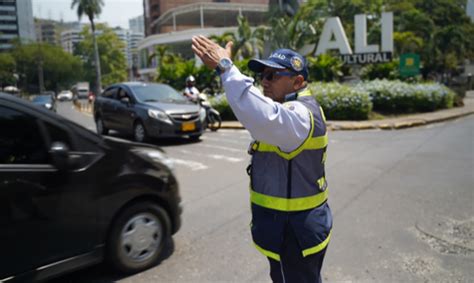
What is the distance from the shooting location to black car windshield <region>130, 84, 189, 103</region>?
11.4 meters

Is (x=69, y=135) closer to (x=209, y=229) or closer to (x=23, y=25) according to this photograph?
(x=209, y=229)

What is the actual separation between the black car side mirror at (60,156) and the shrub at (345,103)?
12978 millimetres

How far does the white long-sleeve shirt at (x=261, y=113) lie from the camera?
177 centimetres

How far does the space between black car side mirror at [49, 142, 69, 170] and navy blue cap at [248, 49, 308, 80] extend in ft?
5.52

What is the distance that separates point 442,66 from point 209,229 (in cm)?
4929

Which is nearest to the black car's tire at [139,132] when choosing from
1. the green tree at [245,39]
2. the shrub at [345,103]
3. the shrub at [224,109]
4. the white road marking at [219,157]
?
the white road marking at [219,157]

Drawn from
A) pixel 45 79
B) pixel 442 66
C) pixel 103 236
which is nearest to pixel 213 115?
pixel 103 236

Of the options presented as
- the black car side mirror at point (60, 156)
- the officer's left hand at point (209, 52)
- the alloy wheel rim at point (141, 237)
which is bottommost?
the alloy wheel rim at point (141, 237)

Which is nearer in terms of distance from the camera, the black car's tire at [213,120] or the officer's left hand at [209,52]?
the officer's left hand at [209,52]

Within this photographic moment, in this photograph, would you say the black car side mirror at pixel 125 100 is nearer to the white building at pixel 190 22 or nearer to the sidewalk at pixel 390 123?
the sidewalk at pixel 390 123

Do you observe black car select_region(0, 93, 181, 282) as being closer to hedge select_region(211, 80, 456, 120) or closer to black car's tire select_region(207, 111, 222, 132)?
black car's tire select_region(207, 111, 222, 132)

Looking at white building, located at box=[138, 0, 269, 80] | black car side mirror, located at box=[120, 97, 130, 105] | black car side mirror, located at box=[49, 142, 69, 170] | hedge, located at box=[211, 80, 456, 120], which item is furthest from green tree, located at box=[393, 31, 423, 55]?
black car side mirror, located at box=[49, 142, 69, 170]

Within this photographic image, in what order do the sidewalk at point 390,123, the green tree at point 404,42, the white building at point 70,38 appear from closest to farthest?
the sidewalk at point 390,123
the green tree at point 404,42
the white building at point 70,38

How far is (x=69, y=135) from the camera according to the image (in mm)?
3299
